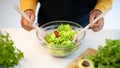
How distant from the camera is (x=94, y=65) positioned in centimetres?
88

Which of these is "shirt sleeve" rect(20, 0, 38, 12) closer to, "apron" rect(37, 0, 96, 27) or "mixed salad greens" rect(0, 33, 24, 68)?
"apron" rect(37, 0, 96, 27)

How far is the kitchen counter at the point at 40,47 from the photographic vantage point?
94 centimetres

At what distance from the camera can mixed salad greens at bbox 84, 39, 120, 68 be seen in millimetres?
844

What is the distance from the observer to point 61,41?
0.95 meters

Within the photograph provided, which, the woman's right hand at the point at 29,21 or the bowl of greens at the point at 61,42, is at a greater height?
the woman's right hand at the point at 29,21

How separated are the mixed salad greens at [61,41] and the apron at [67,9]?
0.24m

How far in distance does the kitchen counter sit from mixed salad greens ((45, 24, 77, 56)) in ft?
0.13

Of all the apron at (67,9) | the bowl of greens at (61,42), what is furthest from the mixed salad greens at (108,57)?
the apron at (67,9)

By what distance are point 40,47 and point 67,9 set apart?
0.30m

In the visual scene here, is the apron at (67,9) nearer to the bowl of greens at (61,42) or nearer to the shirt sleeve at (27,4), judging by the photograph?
the shirt sleeve at (27,4)

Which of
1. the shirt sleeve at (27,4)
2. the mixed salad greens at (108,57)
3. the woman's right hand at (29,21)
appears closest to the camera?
the mixed salad greens at (108,57)

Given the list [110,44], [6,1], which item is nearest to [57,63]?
[110,44]

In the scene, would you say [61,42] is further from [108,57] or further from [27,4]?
[27,4]

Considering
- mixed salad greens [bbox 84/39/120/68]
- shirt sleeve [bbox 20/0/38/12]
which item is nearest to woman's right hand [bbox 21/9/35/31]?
shirt sleeve [bbox 20/0/38/12]
